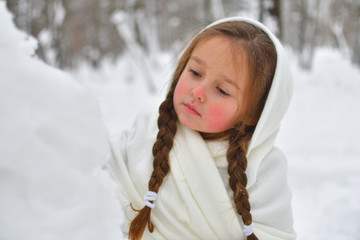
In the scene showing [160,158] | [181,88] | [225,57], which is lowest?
[160,158]

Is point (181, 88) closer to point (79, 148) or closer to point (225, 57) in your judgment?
point (225, 57)

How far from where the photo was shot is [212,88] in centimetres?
121

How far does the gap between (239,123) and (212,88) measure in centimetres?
28

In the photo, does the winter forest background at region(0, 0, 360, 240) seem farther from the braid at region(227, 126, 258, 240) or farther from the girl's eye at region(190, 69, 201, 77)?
the braid at region(227, 126, 258, 240)

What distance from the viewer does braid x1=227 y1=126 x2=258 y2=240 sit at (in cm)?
124

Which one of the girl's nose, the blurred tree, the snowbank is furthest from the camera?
the blurred tree

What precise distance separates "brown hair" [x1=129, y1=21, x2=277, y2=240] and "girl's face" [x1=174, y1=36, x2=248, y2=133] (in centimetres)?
6

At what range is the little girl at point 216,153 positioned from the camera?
124 centimetres

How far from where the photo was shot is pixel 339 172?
9.48ft

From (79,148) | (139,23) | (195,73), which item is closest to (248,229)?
(195,73)

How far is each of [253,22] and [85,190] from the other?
1.14m

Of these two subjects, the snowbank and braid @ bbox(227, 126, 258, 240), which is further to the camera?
braid @ bbox(227, 126, 258, 240)

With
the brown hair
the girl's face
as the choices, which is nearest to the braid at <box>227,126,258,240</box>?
the brown hair

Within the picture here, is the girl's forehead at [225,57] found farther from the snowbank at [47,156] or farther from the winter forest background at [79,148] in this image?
the snowbank at [47,156]
